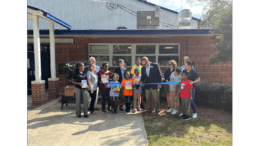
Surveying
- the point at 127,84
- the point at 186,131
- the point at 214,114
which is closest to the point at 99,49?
the point at 127,84

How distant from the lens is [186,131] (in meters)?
3.72

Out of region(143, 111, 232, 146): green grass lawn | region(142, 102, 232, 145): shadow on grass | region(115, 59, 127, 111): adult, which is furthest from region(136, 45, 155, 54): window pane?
region(143, 111, 232, 146): green grass lawn

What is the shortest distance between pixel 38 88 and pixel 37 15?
259cm

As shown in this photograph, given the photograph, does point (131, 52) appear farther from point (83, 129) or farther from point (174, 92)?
point (83, 129)

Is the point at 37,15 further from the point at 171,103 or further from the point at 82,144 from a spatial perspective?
the point at 171,103

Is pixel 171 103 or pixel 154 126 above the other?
pixel 171 103

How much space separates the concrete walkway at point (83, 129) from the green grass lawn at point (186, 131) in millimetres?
246

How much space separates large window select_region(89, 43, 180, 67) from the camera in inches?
331

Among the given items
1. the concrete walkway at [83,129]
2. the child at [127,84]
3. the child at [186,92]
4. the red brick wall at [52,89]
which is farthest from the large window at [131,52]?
the child at [186,92]

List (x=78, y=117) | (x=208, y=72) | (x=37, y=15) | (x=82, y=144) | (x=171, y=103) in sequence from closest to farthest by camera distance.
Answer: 1. (x=82, y=144)
2. (x=78, y=117)
3. (x=171, y=103)
4. (x=37, y=15)
5. (x=208, y=72)

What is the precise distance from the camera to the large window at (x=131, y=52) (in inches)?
331

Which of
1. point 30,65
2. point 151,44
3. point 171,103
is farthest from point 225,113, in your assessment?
point 30,65

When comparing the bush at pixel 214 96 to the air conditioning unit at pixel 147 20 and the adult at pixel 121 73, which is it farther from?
the air conditioning unit at pixel 147 20

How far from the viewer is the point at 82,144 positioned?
10.4ft
